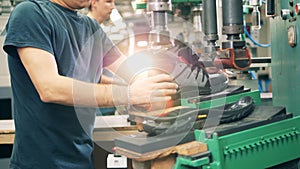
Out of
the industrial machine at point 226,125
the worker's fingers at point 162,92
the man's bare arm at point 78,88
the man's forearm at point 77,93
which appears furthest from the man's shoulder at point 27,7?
the worker's fingers at point 162,92

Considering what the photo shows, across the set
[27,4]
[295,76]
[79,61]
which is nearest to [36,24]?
[27,4]

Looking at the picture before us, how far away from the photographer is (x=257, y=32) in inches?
122

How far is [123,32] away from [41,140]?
1.77 m

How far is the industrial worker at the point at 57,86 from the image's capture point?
3.12 feet

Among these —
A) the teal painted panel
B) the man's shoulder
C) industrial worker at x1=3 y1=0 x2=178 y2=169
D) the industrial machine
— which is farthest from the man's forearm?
the teal painted panel

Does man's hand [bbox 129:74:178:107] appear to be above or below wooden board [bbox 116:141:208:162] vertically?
above

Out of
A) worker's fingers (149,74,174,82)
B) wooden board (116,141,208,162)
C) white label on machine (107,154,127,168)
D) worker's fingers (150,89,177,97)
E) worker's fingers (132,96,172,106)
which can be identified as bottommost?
white label on machine (107,154,127,168)

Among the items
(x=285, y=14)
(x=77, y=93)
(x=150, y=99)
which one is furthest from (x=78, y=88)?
(x=285, y=14)

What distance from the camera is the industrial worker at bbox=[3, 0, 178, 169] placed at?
0.95 m

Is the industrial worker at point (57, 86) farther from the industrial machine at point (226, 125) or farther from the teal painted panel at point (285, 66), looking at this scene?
the teal painted panel at point (285, 66)

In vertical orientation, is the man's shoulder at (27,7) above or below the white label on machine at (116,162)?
above

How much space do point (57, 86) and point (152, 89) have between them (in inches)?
10.9

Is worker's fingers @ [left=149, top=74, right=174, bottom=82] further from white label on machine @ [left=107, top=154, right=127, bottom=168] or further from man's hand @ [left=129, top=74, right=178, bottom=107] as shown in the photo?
white label on machine @ [left=107, top=154, right=127, bottom=168]

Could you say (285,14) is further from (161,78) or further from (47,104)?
(47,104)
